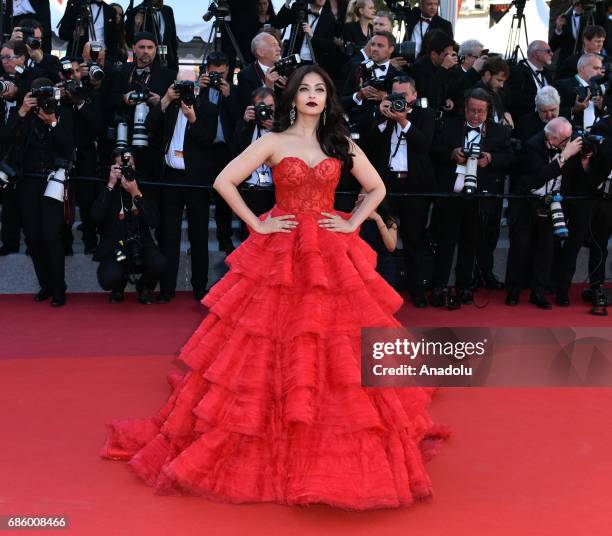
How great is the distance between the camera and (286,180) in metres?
4.87

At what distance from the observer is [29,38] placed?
9.08 m

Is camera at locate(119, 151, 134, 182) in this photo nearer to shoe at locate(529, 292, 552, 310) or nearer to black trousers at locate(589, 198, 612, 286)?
shoe at locate(529, 292, 552, 310)

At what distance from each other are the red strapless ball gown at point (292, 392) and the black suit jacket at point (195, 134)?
12.1 feet

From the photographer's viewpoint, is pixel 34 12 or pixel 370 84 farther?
pixel 34 12

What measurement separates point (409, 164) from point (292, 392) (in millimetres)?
4408

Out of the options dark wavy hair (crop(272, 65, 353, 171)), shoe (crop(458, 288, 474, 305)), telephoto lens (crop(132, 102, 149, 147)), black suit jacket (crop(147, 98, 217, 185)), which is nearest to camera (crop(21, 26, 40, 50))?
telephoto lens (crop(132, 102, 149, 147))

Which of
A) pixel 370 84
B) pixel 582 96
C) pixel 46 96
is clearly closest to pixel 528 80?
pixel 582 96

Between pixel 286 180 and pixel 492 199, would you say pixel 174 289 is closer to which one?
pixel 492 199

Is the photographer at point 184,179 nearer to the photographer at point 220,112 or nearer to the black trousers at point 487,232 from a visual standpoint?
the photographer at point 220,112

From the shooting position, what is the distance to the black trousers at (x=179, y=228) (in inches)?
340

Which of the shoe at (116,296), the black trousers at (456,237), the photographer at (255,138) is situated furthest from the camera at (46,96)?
the black trousers at (456,237)

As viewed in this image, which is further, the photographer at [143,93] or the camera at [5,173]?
the photographer at [143,93]

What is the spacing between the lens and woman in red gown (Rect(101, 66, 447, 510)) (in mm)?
4371

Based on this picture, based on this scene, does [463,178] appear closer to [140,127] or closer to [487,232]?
[487,232]
